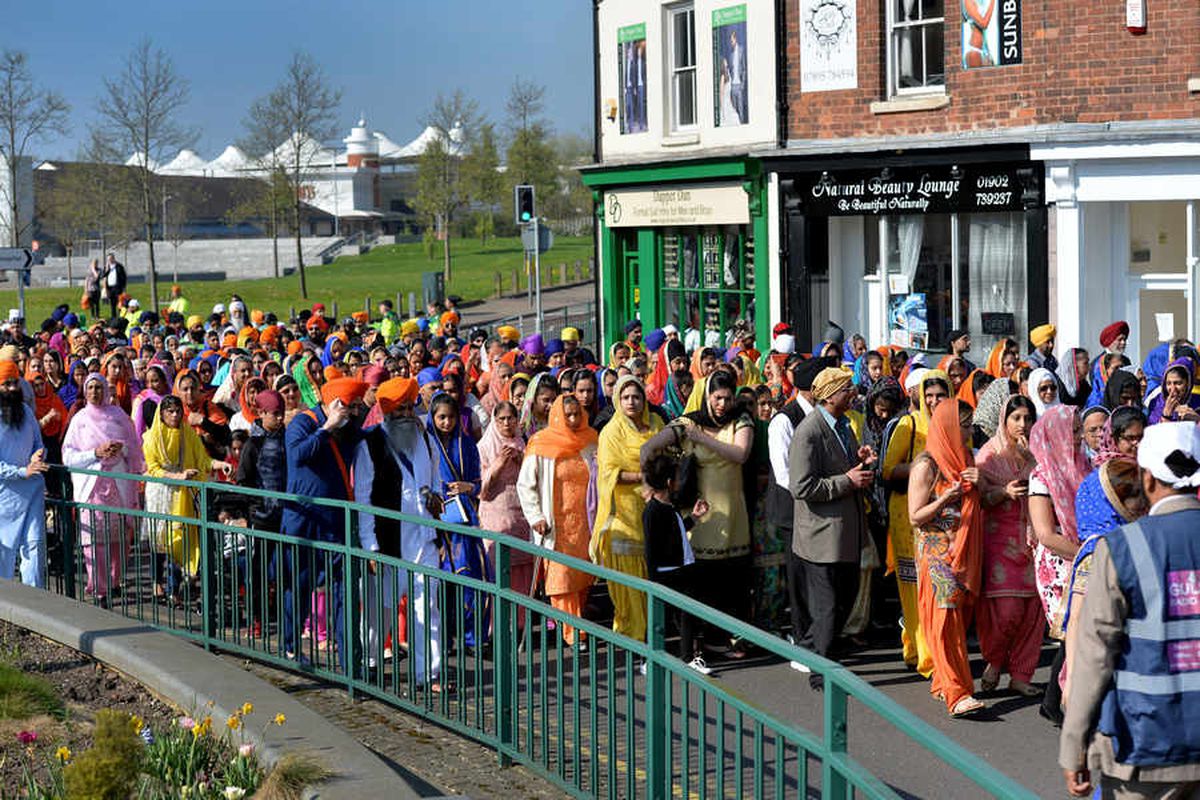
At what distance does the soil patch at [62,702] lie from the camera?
7309mm

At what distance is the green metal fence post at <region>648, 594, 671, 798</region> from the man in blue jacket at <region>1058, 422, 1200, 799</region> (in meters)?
1.54

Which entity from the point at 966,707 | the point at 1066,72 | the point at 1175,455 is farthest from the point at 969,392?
the point at 1066,72

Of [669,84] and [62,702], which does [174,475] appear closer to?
[62,702]

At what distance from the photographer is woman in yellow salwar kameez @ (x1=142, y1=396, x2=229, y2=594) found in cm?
1065

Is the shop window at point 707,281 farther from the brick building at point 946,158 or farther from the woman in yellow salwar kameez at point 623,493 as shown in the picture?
the woman in yellow salwar kameez at point 623,493

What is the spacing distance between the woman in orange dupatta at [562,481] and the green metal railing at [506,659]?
859 mm

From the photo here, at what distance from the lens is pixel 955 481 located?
9.33 metres

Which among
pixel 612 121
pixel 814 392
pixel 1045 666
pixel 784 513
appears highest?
pixel 612 121

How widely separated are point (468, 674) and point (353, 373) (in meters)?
7.16

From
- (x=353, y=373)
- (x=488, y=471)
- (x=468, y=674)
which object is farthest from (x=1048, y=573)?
(x=353, y=373)

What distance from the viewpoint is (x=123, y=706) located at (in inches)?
325

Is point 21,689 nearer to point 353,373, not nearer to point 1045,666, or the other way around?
point 1045,666

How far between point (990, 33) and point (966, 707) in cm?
1450

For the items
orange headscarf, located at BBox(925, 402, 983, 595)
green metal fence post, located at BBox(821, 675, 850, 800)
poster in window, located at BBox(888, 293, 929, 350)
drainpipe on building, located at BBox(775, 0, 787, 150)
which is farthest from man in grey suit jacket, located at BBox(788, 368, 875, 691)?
drainpipe on building, located at BBox(775, 0, 787, 150)
